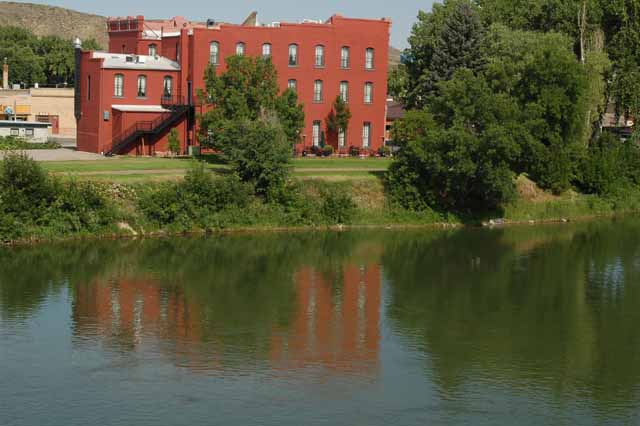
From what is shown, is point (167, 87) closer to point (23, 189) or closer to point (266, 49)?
point (266, 49)

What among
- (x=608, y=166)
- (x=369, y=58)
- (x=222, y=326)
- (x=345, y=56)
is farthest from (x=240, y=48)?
(x=222, y=326)

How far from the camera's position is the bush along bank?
162 ft

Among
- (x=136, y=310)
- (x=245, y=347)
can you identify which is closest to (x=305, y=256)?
(x=136, y=310)

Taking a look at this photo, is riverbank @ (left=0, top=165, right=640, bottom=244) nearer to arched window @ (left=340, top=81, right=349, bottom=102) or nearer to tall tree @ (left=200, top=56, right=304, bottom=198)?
tall tree @ (left=200, top=56, right=304, bottom=198)

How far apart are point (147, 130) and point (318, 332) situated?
119 feet

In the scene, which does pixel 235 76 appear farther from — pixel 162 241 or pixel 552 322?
pixel 552 322

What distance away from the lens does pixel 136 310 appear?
1490 inches

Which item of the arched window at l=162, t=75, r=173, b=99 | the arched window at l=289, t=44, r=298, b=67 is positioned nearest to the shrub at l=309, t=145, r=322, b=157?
the arched window at l=289, t=44, r=298, b=67

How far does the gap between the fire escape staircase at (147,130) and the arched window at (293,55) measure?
763 cm

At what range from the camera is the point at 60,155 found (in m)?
68.0

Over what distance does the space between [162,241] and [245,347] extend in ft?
60.7

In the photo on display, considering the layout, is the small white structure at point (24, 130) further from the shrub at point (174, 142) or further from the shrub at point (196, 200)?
the shrub at point (196, 200)

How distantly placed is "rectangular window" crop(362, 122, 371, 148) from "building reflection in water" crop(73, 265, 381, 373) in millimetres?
32535

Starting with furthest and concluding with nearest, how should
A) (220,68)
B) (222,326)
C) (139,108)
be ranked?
1. (220,68)
2. (139,108)
3. (222,326)
